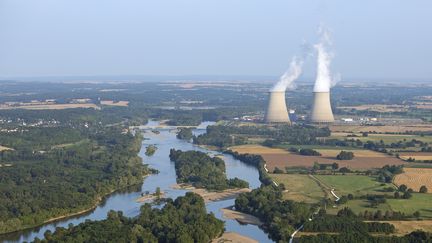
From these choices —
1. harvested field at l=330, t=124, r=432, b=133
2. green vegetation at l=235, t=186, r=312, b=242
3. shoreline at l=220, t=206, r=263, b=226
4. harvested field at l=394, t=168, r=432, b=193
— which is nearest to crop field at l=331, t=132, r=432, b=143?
harvested field at l=330, t=124, r=432, b=133

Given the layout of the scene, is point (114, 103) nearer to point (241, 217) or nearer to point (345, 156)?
point (345, 156)

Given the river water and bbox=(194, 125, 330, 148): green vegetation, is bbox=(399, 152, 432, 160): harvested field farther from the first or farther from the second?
the river water

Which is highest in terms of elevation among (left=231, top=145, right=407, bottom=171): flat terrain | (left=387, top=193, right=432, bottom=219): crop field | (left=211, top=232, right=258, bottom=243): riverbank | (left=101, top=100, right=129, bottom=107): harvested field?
(left=387, top=193, right=432, bottom=219): crop field

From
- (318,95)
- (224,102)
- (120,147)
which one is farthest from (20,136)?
(224,102)

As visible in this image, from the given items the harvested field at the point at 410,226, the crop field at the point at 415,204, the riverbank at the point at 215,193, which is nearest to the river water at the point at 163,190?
the riverbank at the point at 215,193

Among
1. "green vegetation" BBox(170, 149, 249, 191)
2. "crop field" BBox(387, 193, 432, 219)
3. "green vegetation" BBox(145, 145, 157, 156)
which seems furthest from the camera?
"green vegetation" BBox(145, 145, 157, 156)

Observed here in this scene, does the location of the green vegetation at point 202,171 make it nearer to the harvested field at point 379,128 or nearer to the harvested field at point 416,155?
the harvested field at point 416,155

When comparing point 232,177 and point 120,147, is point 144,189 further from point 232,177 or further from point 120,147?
point 120,147
